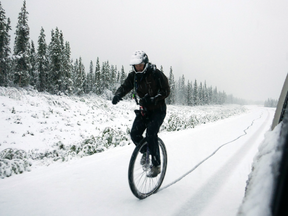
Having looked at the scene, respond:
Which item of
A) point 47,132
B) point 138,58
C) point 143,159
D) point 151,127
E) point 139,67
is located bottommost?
point 47,132

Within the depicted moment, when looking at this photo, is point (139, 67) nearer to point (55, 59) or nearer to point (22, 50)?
point (22, 50)

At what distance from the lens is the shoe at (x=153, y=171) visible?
2572 mm

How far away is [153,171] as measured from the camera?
2.60m

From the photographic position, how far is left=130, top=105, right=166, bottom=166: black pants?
2507 mm

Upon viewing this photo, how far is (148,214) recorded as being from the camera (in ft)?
6.59

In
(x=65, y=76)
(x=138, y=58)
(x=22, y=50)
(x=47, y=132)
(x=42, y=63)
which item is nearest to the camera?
(x=138, y=58)

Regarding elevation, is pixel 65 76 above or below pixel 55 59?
below

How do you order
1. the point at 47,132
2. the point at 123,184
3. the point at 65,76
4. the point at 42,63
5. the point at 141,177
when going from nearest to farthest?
the point at 141,177
the point at 123,184
the point at 47,132
the point at 65,76
the point at 42,63

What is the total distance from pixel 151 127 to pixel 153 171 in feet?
2.34

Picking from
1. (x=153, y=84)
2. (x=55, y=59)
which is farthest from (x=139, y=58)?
(x=55, y=59)

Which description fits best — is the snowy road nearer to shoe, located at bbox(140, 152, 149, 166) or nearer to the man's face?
shoe, located at bbox(140, 152, 149, 166)

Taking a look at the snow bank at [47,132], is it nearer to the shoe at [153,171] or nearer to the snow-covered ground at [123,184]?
the snow-covered ground at [123,184]

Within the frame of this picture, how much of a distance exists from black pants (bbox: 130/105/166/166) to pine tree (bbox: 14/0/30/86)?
3207 cm

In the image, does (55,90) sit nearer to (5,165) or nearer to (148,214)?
(5,165)
